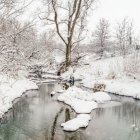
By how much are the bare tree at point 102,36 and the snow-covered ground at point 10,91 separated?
86.4 feet

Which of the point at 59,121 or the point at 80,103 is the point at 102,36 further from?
the point at 59,121

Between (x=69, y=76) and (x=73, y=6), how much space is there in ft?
23.1

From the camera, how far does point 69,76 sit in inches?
1148

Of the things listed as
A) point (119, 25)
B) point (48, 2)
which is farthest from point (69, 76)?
point (119, 25)

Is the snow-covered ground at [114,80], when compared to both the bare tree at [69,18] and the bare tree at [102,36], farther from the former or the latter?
the bare tree at [102,36]

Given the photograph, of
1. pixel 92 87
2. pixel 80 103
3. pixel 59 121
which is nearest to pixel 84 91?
pixel 80 103

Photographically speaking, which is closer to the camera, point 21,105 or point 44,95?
point 21,105

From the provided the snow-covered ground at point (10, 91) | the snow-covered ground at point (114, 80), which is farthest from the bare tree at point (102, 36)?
the snow-covered ground at point (10, 91)

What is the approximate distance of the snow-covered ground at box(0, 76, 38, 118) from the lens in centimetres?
1639

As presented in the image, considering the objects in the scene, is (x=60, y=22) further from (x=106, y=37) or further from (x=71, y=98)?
(x=106, y=37)

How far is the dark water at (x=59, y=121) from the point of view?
1256 cm

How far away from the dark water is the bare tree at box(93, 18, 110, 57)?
3022 centimetres

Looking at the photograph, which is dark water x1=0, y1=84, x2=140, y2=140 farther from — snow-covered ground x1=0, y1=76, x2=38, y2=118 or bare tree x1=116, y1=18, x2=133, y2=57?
bare tree x1=116, y1=18, x2=133, y2=57

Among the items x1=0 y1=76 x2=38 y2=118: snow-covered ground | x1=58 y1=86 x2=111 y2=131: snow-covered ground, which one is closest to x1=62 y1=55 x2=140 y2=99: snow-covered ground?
x1=58 y1=86 x2=111 y2=131: snow-covered ground
